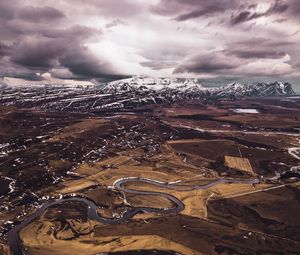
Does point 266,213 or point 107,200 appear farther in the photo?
point 107,200

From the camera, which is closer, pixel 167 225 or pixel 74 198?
pixel 167 225

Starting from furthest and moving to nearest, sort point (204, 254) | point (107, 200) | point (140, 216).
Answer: point (107, 200)
point (140, 216)
point (204, 254)

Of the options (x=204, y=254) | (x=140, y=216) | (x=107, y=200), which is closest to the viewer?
(x=204, y=254)

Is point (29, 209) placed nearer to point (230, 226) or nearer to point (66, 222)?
point (66, 222)

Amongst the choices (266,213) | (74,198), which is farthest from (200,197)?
(74,198)

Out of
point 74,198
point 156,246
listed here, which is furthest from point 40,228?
point 156,246

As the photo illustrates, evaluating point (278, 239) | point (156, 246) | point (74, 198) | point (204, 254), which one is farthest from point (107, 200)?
point (278, 239)

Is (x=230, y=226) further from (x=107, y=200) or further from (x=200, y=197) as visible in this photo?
(x=107, y=200)

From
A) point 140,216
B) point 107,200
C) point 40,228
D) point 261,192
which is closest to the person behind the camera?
point 40,228

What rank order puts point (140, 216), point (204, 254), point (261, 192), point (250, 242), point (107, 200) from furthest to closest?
point (261, 192) → point (107, 200) → point (140, 216) → point (250, 242) → point (204, 254)
